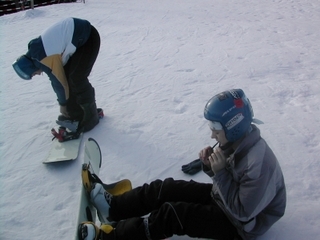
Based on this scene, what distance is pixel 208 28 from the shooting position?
927 cm

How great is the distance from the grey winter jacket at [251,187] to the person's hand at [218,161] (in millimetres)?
30

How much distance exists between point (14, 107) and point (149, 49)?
3.51 meters

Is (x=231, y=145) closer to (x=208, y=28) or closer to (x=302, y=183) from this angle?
(x=302, y=183)

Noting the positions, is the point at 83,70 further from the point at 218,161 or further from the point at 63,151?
the point at 218,161

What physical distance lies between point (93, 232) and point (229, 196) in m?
0.96

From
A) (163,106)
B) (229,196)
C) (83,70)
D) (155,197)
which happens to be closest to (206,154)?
(229,196)

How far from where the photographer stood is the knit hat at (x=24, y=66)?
3.59 m

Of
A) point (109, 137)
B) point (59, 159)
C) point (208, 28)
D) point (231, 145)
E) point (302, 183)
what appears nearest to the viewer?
point (231, 145)

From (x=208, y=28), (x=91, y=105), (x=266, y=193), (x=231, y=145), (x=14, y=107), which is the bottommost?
(x=208, y=28)

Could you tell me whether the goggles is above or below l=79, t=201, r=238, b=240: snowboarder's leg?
above

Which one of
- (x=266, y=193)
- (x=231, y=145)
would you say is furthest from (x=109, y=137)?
(x=266, y=193)

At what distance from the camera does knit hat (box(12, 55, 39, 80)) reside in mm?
3592

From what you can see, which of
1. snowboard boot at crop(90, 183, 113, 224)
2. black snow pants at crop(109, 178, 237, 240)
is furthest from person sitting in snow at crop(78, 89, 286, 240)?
snowboard boot at crop(90, 183, 113, 224)

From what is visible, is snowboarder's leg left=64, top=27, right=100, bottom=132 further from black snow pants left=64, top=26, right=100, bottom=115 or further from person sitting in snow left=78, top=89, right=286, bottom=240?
person sitting in snow left=78, top=89, right=286, bottom=240
